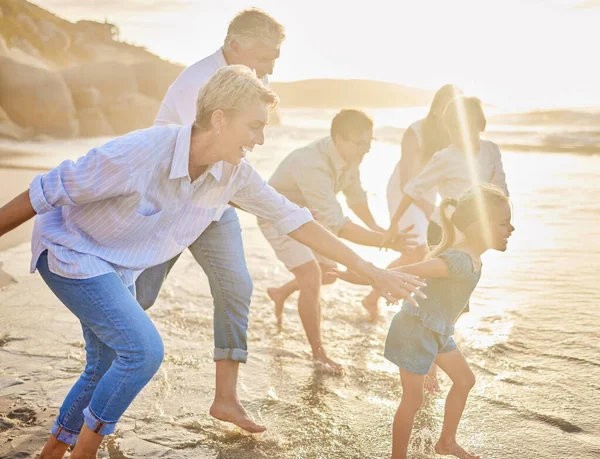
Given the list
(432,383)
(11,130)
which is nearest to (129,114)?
(11,130)

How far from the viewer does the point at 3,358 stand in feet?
14.6

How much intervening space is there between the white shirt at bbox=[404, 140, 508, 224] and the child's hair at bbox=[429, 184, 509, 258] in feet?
3.89

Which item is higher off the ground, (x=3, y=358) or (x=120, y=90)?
(x=120, y=90)

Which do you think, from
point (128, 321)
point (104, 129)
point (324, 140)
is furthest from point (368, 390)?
point (104, 129)

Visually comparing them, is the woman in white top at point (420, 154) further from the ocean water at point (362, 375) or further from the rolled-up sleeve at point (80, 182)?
the rolled-up sleeve at point (80, 182)

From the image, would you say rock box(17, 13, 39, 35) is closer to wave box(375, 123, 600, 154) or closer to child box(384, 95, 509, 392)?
wave box(375, 123, 600, 154)

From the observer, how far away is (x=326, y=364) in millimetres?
4594

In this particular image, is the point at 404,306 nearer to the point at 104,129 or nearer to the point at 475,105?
the point at 475,105

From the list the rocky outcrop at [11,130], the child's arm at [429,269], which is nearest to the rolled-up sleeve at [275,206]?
the child's arm at [429,269]

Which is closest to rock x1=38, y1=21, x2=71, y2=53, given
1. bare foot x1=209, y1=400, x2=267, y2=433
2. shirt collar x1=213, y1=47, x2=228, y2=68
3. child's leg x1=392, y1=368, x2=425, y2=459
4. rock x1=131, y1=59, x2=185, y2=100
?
rock x1=131, y1=59, x2=185, y2=100

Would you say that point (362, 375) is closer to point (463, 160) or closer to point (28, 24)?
point (463, 160)

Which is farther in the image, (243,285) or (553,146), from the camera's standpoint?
(553,146)

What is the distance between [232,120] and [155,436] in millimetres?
1693

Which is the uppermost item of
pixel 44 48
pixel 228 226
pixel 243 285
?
pixel 44 48
